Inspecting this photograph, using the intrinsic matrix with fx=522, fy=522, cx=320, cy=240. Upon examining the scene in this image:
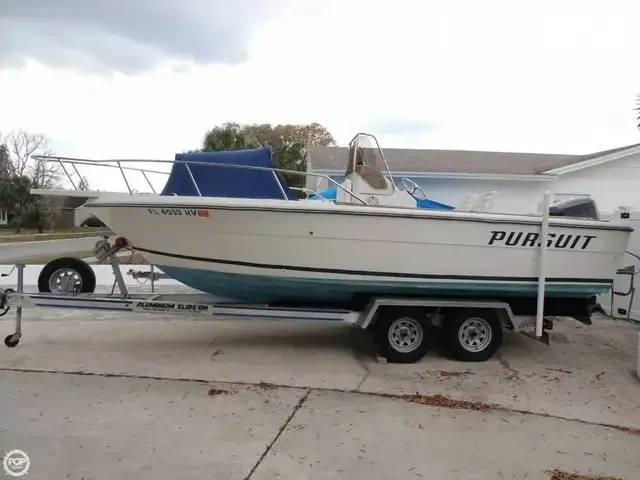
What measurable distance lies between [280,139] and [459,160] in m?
20.7

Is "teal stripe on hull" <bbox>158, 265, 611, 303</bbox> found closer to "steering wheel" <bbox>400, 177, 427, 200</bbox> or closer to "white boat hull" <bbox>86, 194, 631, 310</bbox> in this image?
"white boat hull" <bbox>86, 194, 631, 310</bbox>

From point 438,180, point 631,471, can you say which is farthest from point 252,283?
point 438,180

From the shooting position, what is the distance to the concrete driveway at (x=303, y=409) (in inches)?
129

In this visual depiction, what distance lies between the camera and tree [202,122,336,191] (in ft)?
78.6

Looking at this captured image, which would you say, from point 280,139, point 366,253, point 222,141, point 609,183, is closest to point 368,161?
point 366,253

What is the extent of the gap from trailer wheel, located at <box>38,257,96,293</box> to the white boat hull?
70 cm

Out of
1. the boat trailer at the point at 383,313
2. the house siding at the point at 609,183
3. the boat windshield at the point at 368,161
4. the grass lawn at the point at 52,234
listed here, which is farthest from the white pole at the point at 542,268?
the house siding at the point at 609,183

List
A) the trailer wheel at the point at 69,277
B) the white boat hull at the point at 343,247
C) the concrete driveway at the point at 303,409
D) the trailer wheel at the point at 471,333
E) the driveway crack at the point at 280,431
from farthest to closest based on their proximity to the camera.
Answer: the trailer wheel at the point at 69,277, the trailer wheel at the point at 471,333, the white boat hull at the point at 343,247, the concrete driveway at the point at 303,409, the driveway crack at the point at 280,431

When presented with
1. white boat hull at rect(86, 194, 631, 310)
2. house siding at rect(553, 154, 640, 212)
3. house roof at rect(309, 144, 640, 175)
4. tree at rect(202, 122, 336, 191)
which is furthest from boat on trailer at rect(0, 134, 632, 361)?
tree at rect(202, 122, 336, 191)

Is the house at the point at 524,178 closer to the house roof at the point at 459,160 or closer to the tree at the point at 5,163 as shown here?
the house roof at the point at 459,160

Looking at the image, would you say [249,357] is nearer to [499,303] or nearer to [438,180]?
[499,303]

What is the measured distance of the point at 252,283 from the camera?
18.0 ft

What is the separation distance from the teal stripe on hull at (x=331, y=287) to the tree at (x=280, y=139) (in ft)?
53.5

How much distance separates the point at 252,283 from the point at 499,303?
2.61 meters
